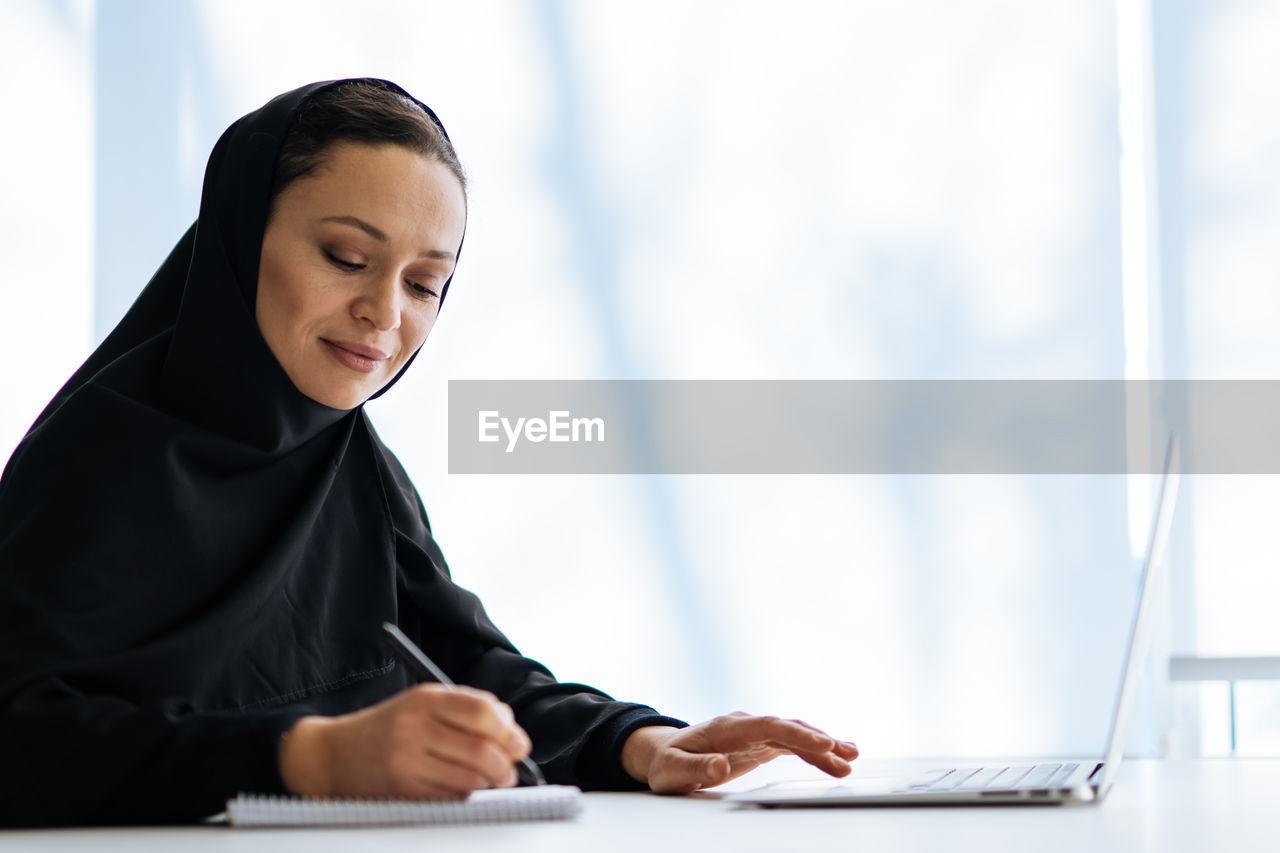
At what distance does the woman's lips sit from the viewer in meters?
1.08

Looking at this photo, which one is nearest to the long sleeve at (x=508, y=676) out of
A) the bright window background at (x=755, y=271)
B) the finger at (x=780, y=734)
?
the finger at (x=780, y=734)

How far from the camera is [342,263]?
3.47ft

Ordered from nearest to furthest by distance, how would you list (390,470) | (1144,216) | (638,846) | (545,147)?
(638,846)
(390,470)
(1144,216)
(545,147)

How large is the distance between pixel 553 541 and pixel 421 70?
1.09 metres

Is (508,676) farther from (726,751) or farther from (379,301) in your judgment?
(379,301)

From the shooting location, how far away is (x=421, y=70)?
259 centimetres

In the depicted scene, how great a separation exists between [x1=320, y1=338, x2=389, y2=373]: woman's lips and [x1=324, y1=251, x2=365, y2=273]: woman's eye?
7cm

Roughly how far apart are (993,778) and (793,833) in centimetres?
32

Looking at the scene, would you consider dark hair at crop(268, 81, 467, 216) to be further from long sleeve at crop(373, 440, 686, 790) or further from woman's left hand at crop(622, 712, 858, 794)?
woman's left hand at crop(622, 712, 858, 794)

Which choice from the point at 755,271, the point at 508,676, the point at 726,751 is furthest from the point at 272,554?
the point at 755,271

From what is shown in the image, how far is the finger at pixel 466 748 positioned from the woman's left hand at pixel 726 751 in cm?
31

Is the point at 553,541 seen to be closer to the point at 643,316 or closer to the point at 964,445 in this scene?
the point at 643,316

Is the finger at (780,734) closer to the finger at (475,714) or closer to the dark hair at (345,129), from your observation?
the finger at (475,714)

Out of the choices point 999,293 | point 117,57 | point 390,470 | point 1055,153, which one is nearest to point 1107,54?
point 1055,153
